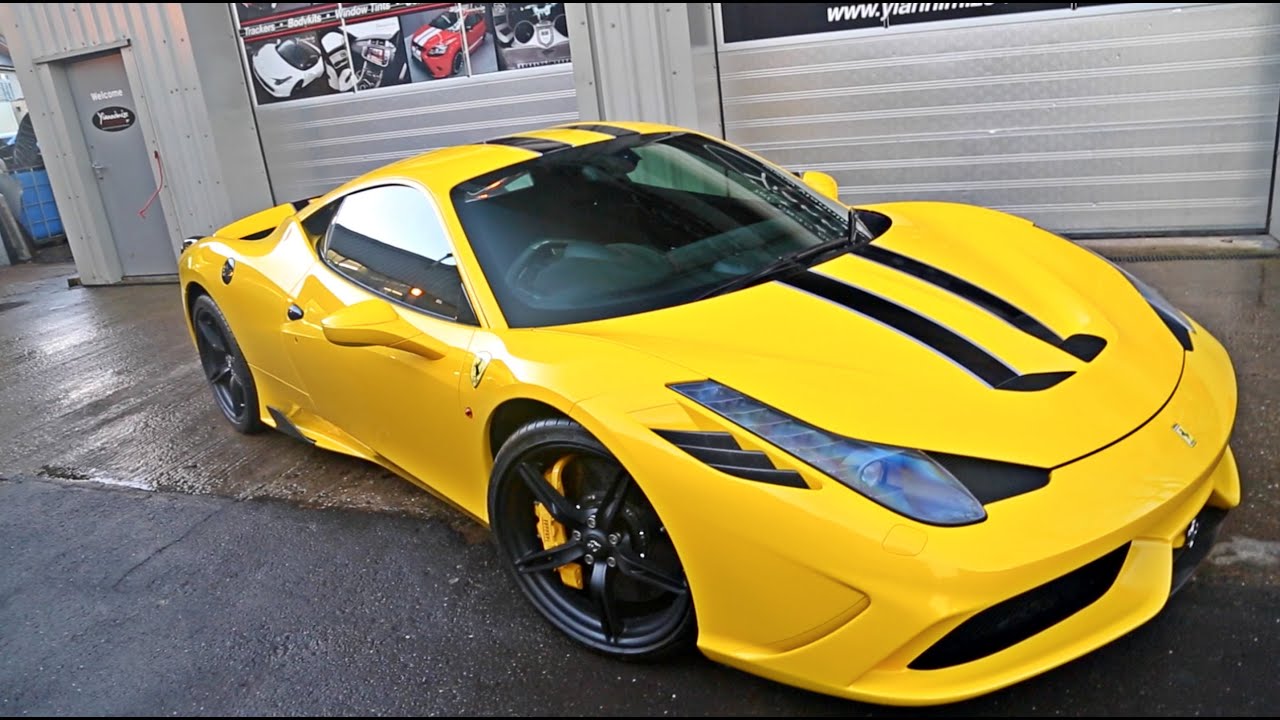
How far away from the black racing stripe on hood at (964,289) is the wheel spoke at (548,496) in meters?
1.17

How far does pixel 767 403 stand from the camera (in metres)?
2.15

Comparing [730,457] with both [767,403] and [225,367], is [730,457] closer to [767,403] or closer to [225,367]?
[767,403]

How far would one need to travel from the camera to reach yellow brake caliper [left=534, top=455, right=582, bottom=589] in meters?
2.57

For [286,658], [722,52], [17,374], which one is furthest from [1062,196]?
[17,374]

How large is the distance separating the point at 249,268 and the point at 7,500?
5.16ft

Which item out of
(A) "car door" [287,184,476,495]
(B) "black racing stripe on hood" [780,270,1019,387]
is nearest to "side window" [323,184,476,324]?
(A) "car door" [287,184,476,495]

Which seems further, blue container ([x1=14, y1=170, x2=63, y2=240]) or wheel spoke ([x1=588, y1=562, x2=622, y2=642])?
blue container ([x1=14, y1=170, x2=63, y2=240])

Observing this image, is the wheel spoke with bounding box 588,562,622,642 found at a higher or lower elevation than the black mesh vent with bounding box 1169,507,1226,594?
lower

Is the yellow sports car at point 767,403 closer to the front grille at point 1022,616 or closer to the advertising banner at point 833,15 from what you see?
the front grille at point 1022,616

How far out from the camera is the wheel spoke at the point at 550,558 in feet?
8.40

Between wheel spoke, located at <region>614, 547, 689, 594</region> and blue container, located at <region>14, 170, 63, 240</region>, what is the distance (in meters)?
12.5

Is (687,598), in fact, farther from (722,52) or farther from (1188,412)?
(722,52)

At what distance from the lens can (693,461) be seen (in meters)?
2.12

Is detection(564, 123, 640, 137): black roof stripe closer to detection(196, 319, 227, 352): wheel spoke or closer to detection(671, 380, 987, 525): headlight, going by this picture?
detection(671, 380, 987, 525): headlight
